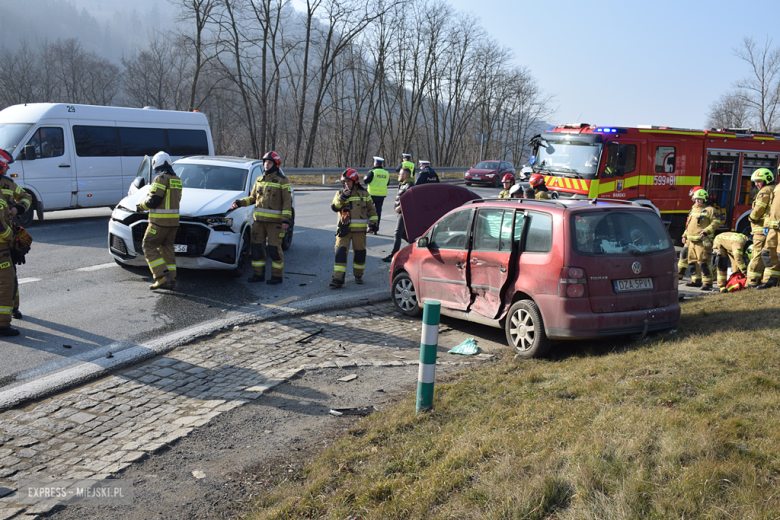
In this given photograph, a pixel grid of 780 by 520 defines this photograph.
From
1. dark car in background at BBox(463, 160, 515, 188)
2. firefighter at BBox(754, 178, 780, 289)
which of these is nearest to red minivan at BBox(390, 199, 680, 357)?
firefighter at BBox(754, 178, 780, 289)

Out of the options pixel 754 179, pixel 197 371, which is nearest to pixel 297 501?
pixel 197 371

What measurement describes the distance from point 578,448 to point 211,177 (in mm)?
8448

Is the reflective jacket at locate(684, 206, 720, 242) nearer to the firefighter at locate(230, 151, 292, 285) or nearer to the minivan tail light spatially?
the minivan tail light

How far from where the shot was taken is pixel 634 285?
18.5ft

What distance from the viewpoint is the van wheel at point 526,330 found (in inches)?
223

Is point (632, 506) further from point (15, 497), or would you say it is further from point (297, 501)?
point (15, 497)

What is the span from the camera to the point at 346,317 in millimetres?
7613

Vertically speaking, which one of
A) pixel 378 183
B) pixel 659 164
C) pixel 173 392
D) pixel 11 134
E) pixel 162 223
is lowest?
pixel 173 392

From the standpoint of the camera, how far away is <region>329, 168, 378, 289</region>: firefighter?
29.5 feet

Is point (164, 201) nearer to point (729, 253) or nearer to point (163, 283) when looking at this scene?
point (163, 283)

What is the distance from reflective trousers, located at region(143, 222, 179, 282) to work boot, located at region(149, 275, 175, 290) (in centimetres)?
4

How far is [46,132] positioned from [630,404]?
13975 mm

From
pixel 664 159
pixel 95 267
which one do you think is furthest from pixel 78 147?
pixel 664 159

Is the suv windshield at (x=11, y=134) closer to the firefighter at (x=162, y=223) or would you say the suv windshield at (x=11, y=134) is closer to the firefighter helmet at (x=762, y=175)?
the firefighter at (x=162, y=223)
